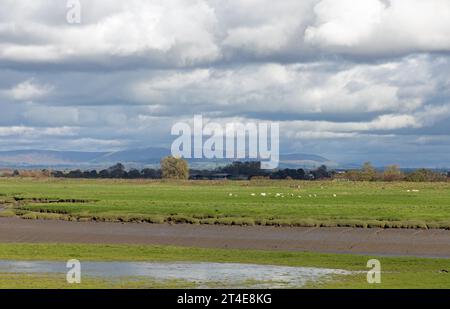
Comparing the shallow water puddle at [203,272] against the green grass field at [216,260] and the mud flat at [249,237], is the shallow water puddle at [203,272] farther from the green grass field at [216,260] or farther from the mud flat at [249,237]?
the mud flat at [249,237]

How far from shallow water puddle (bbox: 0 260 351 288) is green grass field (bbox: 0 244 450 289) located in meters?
1.21

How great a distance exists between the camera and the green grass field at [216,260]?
31250 mm

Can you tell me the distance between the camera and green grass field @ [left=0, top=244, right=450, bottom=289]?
103ft

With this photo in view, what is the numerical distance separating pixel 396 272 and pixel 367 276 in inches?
92.4

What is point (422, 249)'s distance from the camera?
47.3 metres

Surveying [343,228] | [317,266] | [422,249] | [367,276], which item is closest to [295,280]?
[367,276]

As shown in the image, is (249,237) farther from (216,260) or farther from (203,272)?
(203,272)

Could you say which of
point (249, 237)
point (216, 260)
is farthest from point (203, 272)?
point (249, 237)

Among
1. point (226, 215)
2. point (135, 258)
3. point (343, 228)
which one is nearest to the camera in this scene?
point (135, 258)

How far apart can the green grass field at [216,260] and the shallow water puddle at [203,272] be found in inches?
47.7

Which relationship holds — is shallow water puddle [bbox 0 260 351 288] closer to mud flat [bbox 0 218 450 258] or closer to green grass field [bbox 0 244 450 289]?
green grass field [bbox 0 244 450 289]

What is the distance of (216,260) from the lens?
41.2 metres

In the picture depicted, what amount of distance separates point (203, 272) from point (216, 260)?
18.2ft
